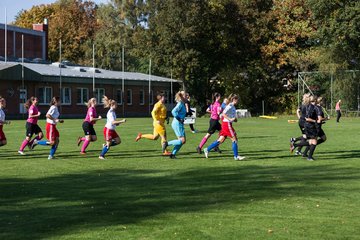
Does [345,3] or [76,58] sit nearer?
[345,3]

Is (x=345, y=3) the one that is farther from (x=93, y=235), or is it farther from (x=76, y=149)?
(x=93, y=235)

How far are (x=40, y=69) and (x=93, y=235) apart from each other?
50.1m

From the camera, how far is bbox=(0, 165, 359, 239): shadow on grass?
8.04 metres

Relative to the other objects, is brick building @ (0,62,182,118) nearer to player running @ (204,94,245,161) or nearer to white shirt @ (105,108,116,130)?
white shirt @ (105,108,116,130)

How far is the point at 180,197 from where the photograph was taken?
32.4 feet

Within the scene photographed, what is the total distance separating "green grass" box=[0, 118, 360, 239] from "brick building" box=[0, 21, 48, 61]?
53.6 metres

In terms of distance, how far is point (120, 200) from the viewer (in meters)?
9.62

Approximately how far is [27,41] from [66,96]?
18.8 meters

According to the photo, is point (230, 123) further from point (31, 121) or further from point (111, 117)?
point (31, 121)

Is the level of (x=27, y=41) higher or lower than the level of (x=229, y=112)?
higher

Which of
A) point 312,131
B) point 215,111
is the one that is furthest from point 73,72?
point 312,131

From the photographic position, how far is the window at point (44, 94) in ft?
176

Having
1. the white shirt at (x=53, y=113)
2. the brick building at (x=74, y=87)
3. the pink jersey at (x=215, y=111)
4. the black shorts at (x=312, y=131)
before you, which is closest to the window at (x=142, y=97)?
the brick building at (x=74, y=87)

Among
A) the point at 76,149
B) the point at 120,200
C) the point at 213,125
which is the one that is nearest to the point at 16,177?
the point at 120,200
